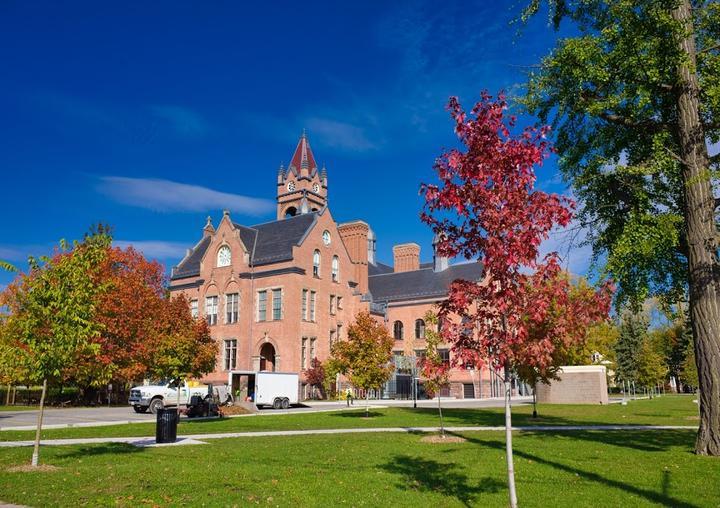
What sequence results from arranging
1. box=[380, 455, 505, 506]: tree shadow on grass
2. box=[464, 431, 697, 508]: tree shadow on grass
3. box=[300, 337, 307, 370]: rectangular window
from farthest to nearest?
box=[300, 337, 307, 370]: rectangular window → box=[380, 455, 505, 506]: tree shadow on grass → box=[464, 431, 697, 508]: tree shadow on grass

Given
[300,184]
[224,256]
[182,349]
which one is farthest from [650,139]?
[300,184]

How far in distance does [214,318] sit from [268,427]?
33.5m

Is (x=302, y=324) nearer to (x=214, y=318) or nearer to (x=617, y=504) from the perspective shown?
(x=214, y=318)

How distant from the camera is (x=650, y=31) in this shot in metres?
15.0

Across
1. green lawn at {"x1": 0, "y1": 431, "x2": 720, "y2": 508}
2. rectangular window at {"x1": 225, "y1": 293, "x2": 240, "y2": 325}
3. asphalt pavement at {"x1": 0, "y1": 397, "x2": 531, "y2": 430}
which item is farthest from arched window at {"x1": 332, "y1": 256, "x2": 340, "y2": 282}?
green lawn at {"x1": 0, "y1": 431, "x2": 720, "y2": 508}

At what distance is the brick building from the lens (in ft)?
166

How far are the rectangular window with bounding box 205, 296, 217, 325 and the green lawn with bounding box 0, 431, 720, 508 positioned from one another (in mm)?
39289

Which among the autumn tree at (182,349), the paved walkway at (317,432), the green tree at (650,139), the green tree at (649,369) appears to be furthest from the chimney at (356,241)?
the green tree at (650,139)

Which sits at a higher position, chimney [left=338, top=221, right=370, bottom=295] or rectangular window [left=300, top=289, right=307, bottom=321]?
chimney [left=338, top=221, right=370, bottom=295]

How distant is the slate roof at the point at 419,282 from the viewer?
206 feet

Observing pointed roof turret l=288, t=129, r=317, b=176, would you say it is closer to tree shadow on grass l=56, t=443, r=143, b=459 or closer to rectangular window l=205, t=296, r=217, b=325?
rectangular window l=205, t=296, r=217, b=325

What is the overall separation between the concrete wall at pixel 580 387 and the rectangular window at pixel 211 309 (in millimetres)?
30874

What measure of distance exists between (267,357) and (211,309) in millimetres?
7703

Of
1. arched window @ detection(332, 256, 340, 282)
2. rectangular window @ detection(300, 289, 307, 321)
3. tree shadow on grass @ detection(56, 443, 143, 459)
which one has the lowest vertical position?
tree shadow on grass @ detection(56, 443, 143, 459)
